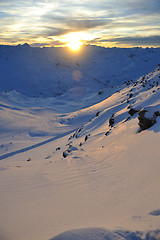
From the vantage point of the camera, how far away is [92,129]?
12234 millimetres

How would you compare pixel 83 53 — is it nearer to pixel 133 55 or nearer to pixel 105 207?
pixel 133 55

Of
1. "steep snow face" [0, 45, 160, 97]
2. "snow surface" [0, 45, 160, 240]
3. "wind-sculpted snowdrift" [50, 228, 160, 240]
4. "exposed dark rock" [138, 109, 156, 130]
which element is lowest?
"wind-sculpted snowdrift" [50, 228, 160, 240]

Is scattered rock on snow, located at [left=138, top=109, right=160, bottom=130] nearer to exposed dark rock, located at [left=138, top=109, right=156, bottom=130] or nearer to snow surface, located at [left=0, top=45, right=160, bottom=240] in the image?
exposed dark rock, located at [left=138, top=109, right=156, bottom=130]

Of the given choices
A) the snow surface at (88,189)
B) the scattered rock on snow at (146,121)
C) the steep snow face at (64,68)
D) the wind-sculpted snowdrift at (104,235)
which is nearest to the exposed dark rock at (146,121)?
the scattered rock on snow at (146,121)

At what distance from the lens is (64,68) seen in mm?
59812

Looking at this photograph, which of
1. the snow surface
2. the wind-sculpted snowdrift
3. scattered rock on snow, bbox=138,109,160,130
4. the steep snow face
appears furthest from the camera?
the steep snow face

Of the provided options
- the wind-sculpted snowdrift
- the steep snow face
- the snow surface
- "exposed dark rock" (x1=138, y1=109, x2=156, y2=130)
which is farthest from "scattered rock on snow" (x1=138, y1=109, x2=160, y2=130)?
the steep snow face

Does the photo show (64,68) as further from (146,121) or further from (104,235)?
(104,235)

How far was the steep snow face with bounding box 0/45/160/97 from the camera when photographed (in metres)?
47.5

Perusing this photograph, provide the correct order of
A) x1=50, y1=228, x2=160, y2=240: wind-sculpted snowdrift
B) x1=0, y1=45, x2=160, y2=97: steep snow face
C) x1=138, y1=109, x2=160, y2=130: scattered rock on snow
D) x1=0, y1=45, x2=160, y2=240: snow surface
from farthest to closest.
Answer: x1=0, y1=45, x2=160, y2=97: steep snow face, x1=138, y1=109, x2=160, y2=130: scattered rock on snow, x1=0, y1=45, x2=160, y2=240: snow surface, x1=50, y1=228, x2=160, y2=240: wind-sculpted snowdrift

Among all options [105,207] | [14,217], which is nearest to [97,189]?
[105,207]

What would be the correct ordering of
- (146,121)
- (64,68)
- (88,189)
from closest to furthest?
(88,189) < (146,121) < (64,68)

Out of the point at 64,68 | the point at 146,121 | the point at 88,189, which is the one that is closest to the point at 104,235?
the point at 88,189

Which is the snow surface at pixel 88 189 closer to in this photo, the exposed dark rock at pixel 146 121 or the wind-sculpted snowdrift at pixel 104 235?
the wind-sculpted snowdrift at pixel 104 235
